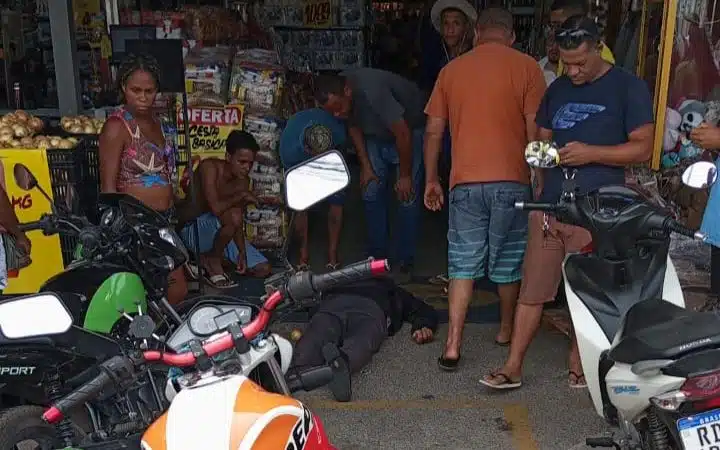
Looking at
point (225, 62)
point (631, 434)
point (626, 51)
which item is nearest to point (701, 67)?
point (626, 51)

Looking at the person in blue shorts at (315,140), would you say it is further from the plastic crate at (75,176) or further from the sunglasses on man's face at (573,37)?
the sunglasses on man's face at (573,37)

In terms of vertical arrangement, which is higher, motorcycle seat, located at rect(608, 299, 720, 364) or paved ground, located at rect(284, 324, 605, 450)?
motorcycle seat, located at rect(608, 299, 720, 364)

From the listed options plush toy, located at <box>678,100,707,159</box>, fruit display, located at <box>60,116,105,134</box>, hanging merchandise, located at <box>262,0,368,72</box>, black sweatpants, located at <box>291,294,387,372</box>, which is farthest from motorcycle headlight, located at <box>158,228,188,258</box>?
hanging merchandise, located at <box>262,0,368,72</box>

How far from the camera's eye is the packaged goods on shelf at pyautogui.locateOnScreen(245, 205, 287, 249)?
5984 millimetres

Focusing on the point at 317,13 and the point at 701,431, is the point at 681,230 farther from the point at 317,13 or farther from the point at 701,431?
the point at 317,13

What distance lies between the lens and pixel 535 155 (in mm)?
2850

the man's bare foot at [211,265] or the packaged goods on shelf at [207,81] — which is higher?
the packaged goods on shelf at [207,81]

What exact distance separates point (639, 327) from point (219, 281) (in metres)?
3.65

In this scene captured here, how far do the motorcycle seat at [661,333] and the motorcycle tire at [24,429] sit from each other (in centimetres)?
190

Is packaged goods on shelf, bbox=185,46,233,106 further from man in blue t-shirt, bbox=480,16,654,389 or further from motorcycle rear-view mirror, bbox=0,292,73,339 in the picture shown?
motorcycle rear-view mirror, bbox=0,292,73,339

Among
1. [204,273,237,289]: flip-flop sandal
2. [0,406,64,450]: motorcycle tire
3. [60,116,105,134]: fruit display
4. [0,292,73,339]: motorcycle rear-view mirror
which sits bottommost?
[204,273,237,289]: flip-flop sandal

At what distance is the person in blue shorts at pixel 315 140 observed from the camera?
5.31 metres

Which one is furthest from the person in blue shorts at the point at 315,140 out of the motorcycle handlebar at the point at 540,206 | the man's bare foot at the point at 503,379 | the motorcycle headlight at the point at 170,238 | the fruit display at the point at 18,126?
the motorcycle handlebar at the point at 540,206

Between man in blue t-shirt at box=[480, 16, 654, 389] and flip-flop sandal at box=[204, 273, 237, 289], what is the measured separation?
2.31m
